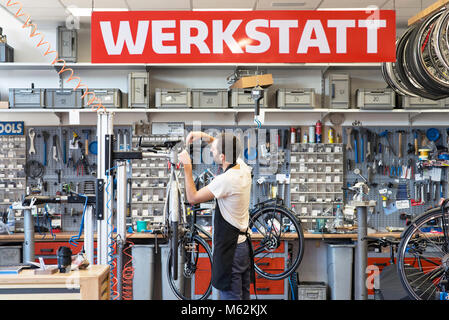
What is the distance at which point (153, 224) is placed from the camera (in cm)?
514

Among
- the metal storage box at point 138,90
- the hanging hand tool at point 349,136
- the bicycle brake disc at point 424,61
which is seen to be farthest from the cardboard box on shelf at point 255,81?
the hanging hand tool at point 349,136

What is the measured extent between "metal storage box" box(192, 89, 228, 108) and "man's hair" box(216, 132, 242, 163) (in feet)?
7.82

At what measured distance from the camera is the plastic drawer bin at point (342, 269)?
4.71m

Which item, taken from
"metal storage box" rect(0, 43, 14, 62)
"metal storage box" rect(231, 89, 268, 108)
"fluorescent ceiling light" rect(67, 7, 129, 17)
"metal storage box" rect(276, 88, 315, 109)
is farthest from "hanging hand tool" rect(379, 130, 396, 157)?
"metal storage box" rect(0, 43, 14, 62)

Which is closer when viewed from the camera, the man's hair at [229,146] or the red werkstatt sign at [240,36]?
the red werkstatt sign at [240,36]

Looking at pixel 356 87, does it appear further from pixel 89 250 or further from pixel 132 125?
pixel 89 250

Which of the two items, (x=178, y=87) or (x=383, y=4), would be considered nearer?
(x=383, y=4)

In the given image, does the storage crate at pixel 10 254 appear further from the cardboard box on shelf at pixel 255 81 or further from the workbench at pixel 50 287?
the cardboard box on shelf at pixel 255 81

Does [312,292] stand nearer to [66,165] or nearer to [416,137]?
[416,137]

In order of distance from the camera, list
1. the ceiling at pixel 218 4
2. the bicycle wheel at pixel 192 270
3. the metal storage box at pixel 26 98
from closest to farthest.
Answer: the bicycle wheel at pixel 192 270 < the ceiling at pixel 218 4 < the metal storage box at pixel 26 98

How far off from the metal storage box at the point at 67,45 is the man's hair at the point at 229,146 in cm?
315

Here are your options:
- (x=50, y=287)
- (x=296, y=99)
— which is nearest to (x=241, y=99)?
(x=296, y=99)
